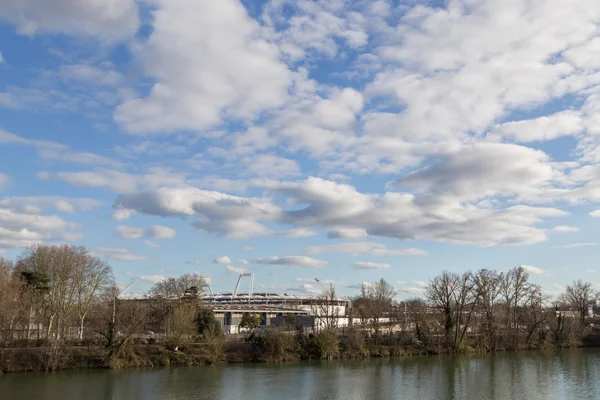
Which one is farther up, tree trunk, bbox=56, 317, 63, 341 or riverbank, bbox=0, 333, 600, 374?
tree trunk, bbox=56, 317, 63, 341

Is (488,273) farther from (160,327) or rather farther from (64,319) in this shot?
(64,319)

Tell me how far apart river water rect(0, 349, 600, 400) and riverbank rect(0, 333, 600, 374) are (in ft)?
10.2

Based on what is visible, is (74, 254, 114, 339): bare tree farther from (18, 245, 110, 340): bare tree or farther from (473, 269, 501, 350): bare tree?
(473, 269, 501, 350): bare tree

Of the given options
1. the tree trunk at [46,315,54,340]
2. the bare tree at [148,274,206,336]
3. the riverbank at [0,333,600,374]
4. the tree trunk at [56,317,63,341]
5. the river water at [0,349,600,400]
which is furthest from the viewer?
the bare tree at [148,274,206,336]

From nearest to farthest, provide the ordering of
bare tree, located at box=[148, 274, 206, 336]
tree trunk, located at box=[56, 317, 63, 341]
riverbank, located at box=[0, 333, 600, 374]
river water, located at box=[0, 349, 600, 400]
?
river water, located at box=[0, 349, 600, 400], riverbank, located at box=[0, 333, 600, 374], tree trunk, located at box=[56, 317, 63, 341], bare tree, located at box=[148, 274, 206, 336]

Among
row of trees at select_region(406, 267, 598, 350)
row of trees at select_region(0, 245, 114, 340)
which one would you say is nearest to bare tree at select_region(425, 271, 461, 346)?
row of trees at select_region(406, 267, 598, 350)

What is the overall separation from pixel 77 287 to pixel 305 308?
116 meters

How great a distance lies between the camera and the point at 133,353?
6150cm

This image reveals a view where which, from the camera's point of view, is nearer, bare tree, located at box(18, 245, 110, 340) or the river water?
the river water

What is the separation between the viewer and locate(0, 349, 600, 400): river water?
40906 mm

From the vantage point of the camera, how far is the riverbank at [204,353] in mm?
56781

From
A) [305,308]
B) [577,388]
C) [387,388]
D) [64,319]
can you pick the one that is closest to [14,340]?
[64,319]

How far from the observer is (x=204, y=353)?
64562 mm

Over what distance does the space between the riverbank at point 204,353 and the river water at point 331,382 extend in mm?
3116
